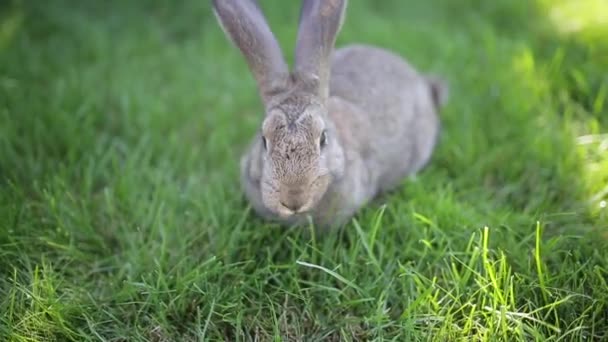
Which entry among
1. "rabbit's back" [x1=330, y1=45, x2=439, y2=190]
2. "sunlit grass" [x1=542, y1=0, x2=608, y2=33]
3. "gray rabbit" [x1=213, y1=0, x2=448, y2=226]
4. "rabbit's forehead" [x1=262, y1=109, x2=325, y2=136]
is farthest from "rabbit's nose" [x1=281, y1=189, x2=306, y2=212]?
"sunlit grass" [x1=542, y1=0, x2=608, y2=33]

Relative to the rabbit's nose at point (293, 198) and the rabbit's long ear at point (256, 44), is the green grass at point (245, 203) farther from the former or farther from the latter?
the rabbit's long ear at point (256, 44)

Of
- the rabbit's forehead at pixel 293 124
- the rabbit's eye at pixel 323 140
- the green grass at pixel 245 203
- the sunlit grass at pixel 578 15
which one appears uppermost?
the sunlit grass at pixel 578 15

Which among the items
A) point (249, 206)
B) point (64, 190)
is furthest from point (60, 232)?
point (249, 206)

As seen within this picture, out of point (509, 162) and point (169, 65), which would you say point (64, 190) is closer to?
point (169, 65)

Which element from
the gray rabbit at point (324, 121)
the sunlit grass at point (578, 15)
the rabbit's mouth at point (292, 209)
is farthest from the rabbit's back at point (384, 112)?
the sunlit grass at point (578, 15)

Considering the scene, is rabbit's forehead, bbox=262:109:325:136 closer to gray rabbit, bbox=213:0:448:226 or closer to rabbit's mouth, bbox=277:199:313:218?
gray rabbit, bbox=213:0:448:226

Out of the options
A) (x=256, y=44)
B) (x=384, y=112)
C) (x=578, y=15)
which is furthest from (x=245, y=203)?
(x=578, y=15)
